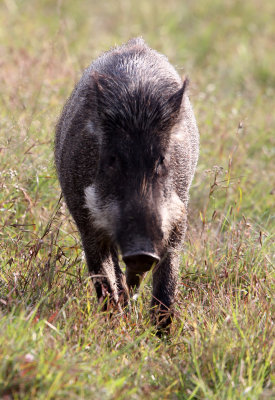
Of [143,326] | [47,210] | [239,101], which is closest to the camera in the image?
[143,326]

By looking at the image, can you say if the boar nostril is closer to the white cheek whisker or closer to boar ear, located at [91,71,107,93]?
the white cheek whisker

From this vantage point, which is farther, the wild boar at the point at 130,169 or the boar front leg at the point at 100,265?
the boar front leg at the point at 100,265

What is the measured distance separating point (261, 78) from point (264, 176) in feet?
11.6

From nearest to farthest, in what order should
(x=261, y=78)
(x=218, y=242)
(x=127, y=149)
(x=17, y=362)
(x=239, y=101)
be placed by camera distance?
(x=17, y=362) < (x=127, y=149) < (x=218, y=242) < (x=239, y=101) < (x=261, y=78)

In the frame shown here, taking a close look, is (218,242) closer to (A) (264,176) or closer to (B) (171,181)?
(B) (171,181)

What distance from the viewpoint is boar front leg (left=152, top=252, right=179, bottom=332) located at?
3.86 metres

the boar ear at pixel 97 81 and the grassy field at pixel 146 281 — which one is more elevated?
the boar ear at pixel 97 81

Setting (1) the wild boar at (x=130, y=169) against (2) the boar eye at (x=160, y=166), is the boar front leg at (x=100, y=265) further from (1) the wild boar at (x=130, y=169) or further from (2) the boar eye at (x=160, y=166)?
(2) the boar eye at (x=160, y=166)

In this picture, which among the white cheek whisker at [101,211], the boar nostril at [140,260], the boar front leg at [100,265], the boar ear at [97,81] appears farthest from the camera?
the boar front leg at [100,265]

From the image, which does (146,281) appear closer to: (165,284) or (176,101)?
(165,284)

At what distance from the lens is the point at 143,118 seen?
349cm

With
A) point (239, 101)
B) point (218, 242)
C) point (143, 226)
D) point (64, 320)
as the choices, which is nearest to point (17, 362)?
point (64, 320)

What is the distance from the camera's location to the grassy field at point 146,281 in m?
2.82

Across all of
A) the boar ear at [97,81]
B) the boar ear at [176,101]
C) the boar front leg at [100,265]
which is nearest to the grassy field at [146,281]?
the boar front leg at [100,265]
